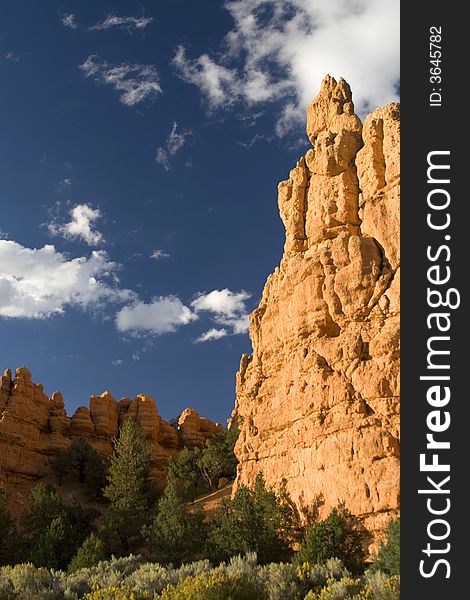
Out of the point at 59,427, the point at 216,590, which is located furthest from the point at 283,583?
the point at 59,427

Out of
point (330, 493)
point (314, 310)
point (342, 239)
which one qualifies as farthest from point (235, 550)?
point (342, 239)

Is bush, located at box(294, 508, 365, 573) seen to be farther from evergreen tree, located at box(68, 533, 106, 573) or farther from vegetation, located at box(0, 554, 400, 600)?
evergreen tree, located at box(68, 533, 106, 573)

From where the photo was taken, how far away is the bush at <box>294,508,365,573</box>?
110 ft

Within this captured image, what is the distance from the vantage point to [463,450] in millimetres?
11797

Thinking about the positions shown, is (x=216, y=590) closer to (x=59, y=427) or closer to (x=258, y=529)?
(x=258, y=529)

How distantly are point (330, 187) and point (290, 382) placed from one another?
15.6 m

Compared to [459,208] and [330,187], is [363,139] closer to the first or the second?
[330,187]

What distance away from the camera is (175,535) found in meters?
43.9

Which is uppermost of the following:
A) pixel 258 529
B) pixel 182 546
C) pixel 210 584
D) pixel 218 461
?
pixel 218 461

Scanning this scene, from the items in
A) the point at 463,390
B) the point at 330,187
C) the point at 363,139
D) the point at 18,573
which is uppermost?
the point at 363,139

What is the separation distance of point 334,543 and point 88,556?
15.9 metres

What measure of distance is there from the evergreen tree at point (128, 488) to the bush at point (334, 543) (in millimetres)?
19092

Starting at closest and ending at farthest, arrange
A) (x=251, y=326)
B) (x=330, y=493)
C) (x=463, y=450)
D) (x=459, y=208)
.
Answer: (x=463, y=450), (x=459, y=208), (x=330, y=493), (x=251, y=326)

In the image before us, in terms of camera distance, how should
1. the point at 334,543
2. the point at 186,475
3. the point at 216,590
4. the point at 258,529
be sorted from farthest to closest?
the point at 186,475 < the point at 258,529 < the point at 334,543 < the point at 216,590
